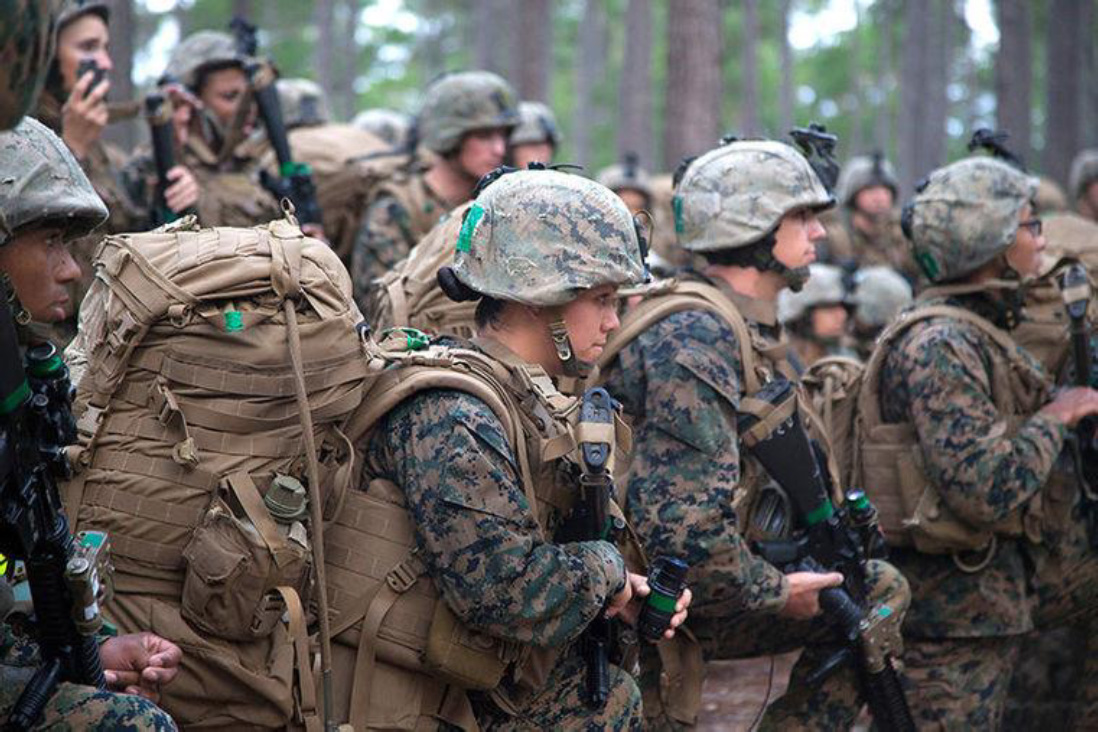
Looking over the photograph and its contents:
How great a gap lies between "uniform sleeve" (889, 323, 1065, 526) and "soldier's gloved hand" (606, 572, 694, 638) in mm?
1851

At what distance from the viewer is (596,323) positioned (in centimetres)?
433

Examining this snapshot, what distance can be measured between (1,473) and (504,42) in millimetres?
35124

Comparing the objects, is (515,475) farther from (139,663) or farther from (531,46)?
(531,46)

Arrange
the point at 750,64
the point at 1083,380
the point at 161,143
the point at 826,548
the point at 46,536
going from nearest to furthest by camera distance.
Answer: the point at 46,536, the point at 826,548, the point at 1083,380, the point at 161,143, the point at 750,64

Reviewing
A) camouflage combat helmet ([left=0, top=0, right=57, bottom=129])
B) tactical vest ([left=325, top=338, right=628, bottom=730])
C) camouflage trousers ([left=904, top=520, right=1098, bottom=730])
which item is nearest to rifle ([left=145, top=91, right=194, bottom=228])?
tactical vest ([left=325, top=338, right=628, bottom=730])

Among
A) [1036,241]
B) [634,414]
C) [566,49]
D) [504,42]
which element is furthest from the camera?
[566,49]

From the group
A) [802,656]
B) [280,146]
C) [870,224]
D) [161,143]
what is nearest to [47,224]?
[802,656]

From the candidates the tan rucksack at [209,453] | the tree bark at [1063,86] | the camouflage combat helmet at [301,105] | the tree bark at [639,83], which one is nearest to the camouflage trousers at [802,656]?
the tan rucksack at [209,453]

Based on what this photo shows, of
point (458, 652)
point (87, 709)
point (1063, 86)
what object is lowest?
point (1063, 86)

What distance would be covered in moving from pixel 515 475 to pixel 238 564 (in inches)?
32.4

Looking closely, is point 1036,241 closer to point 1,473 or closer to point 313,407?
point 313,407

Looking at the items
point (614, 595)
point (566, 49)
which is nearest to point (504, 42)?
point (566, 49)

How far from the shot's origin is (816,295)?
9.86m

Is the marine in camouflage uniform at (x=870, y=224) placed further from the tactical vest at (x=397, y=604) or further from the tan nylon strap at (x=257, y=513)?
the tan nylon strap at (x=257, y=513)
